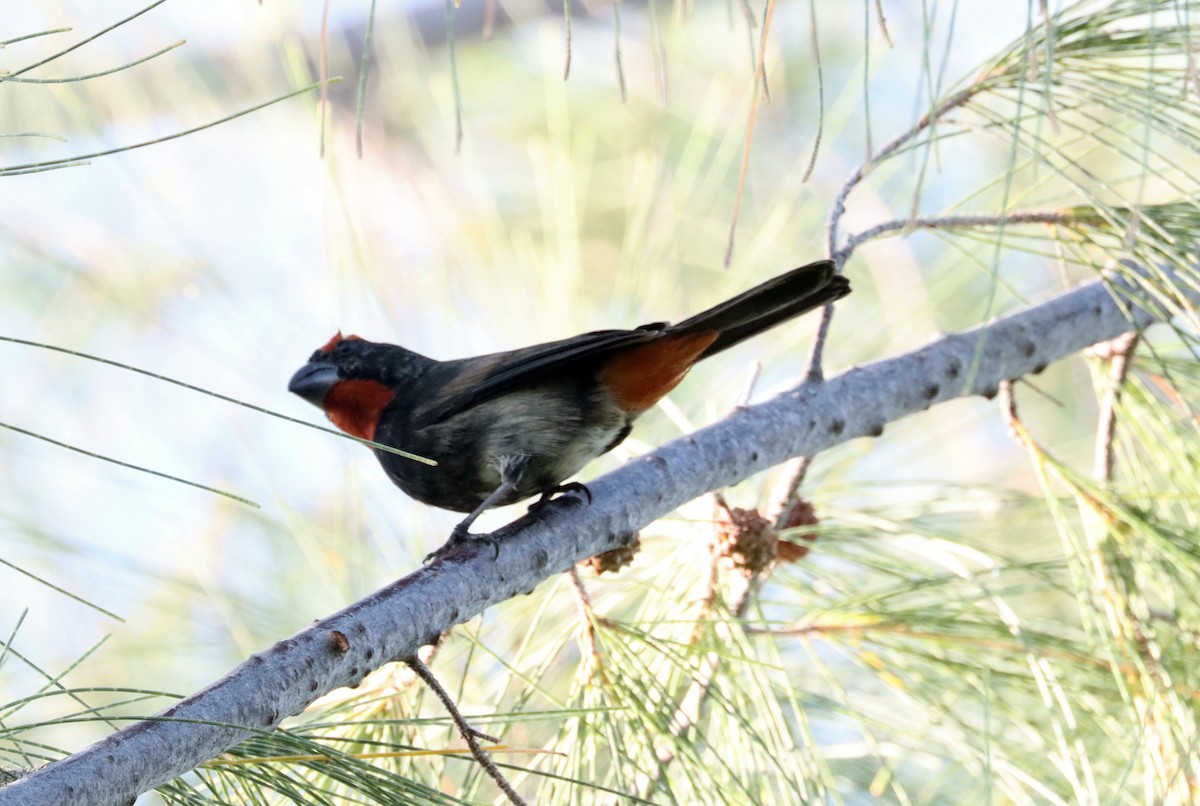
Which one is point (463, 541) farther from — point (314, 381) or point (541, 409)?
point (314, 381)

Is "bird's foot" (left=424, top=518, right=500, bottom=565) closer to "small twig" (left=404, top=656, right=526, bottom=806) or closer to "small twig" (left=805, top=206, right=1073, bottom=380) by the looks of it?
"small twig" (left=404, top=656, right=526, bottom=806)

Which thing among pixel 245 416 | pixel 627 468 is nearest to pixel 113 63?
pixel 245 416

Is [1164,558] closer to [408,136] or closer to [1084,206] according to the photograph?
[1084,206]

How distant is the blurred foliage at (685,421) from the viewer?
2006 mm

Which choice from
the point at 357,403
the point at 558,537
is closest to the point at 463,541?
the point at 558,537

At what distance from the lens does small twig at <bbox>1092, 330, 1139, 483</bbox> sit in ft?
7.86

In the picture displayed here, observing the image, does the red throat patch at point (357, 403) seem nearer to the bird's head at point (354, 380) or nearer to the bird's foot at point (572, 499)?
the bird's head at point (354, 380)

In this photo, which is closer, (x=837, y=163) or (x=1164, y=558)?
(x=1164, y=558)

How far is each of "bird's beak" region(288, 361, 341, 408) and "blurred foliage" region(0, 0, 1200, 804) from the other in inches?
7.2

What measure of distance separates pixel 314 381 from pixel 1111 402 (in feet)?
6.04

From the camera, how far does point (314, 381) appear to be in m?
3.02

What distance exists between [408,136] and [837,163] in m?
1.75

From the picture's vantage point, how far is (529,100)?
5.12m

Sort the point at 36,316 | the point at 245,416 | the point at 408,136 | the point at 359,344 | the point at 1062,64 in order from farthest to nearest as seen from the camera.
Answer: the point at 36,316
the point at 408,136
the point at 245,416
the point at 359,344
the point at 1062,64
